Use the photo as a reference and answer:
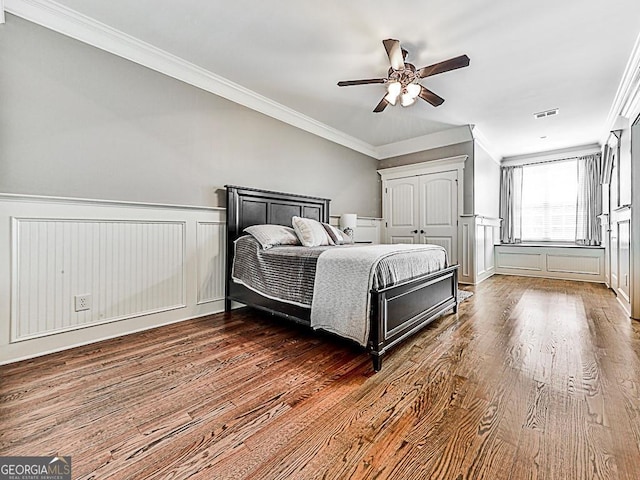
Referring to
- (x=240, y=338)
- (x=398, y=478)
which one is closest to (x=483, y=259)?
(x=240, y=338)

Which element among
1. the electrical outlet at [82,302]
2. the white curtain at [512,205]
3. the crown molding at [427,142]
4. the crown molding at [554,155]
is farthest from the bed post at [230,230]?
the crown molding at [554,155]

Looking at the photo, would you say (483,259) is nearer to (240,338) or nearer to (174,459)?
(240,338)

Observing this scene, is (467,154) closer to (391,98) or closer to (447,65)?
(391,98)

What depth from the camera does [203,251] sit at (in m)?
3.00

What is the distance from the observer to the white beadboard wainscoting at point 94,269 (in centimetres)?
196

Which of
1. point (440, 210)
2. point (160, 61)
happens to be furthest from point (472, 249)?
point (160, 61)

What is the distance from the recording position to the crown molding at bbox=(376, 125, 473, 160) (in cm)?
459

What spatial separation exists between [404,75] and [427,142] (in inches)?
105

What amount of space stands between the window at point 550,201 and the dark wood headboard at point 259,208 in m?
4.68

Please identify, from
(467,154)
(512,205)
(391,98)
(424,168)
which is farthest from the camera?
(512,205)

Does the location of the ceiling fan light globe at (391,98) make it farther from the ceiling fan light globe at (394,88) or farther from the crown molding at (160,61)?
the crown molding at (160,61)

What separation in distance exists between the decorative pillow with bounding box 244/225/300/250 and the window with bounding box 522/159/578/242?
539cm

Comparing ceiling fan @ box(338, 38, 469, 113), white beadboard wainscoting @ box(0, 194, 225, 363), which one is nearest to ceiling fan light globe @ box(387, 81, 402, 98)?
ceiling fan @ box(338, 38, 469, 113)

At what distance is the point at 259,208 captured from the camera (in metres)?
3.40
